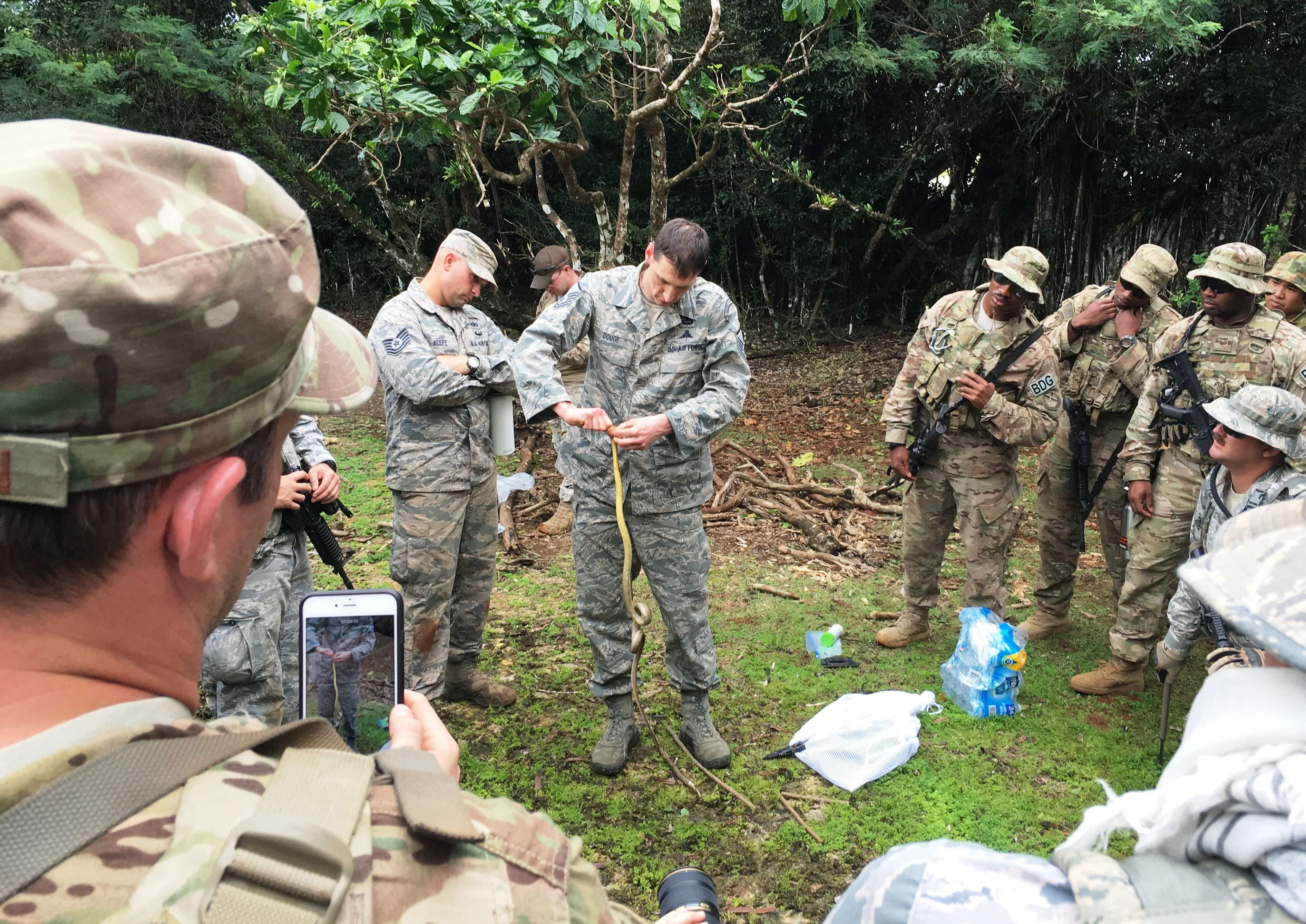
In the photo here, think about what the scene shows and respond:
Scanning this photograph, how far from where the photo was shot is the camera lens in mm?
1382

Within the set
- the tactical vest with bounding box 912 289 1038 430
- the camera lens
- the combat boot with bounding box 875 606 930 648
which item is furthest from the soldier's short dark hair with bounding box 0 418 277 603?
the combat boot with bounding box 875 606 930 648

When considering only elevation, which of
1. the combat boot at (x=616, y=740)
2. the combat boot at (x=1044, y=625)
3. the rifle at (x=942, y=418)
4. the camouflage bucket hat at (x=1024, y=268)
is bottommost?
the combat boot at (x=1044, y=625)

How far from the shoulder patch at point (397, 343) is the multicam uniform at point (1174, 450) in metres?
3.86

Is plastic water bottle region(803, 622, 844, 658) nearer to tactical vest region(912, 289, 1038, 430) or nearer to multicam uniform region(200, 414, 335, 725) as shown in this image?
tactical vest region(912, 289, 1038, 430)

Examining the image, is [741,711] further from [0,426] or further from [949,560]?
[0,426]

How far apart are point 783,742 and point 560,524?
3.12m

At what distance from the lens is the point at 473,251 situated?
13.6ft

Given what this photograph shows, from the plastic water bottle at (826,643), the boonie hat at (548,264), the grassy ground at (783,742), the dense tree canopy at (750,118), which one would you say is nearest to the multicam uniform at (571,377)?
the boonie hat at (548,264)

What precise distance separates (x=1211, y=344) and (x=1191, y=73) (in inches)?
297

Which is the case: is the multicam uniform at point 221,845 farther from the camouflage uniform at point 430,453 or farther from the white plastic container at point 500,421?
the white plastic container at point 500,421

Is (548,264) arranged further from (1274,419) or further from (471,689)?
(1274,419)

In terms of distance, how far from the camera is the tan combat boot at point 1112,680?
4578 millimetres

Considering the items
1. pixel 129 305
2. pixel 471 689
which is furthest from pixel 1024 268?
pixel 129 305

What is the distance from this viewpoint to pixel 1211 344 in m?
4.41
